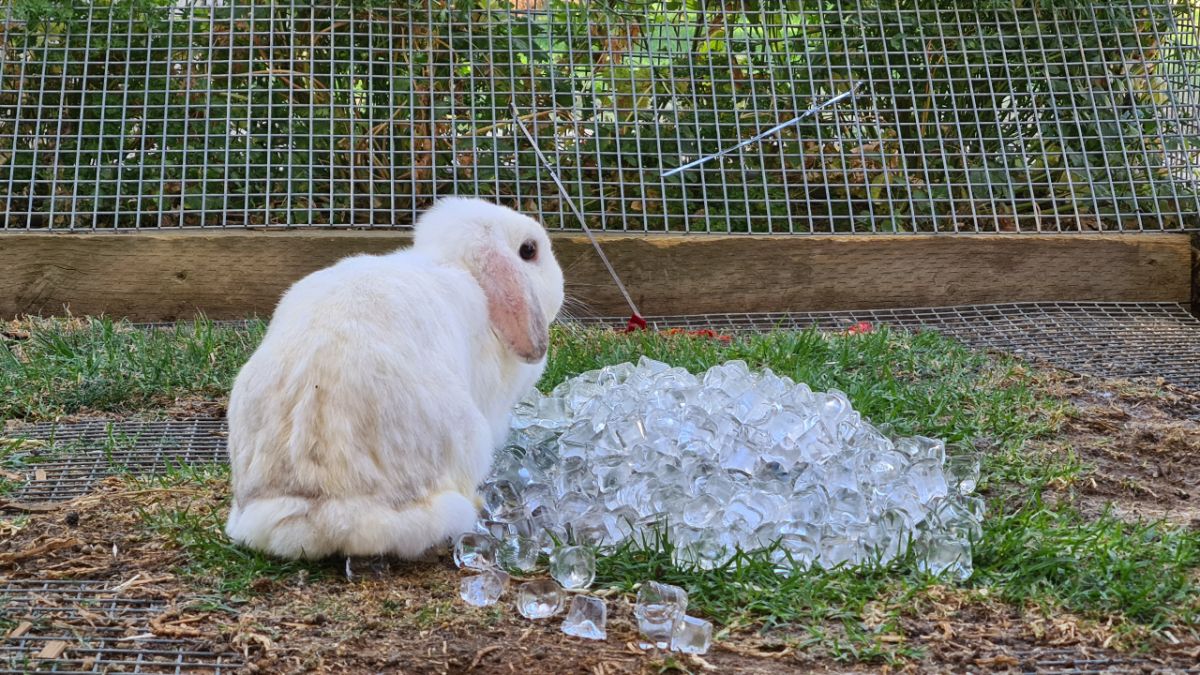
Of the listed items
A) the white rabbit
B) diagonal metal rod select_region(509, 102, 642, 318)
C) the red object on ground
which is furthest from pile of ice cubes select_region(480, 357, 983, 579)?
diagonal metal rod select_region(509, 102, 642, 318)

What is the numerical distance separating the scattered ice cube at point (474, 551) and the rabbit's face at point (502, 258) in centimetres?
65

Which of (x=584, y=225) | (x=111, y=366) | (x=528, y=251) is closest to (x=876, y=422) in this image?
(x=528, y=251)

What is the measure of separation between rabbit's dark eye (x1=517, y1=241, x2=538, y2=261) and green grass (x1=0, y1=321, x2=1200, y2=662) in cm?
81

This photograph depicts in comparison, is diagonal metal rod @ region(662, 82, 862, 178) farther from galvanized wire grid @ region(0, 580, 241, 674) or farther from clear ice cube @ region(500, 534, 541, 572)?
galvanized wire grid @ region(0, 580, 241, 674)

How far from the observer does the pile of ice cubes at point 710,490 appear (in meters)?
2.81

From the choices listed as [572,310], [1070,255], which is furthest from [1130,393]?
[572,310]

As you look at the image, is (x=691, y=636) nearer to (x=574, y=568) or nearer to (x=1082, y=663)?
(x=574, y=568)

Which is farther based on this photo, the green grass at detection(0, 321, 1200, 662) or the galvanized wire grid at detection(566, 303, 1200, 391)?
the galvanized wire grid at detection(566, 303, 1200, 391)

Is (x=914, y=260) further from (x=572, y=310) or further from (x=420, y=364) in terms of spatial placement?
(x=420, y=364)

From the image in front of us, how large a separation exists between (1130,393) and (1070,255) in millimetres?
1505

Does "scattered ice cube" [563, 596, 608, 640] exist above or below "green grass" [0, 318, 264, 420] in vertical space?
below

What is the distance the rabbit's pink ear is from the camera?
334 centimetres

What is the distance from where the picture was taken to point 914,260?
5648mm

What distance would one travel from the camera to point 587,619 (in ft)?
8.32
